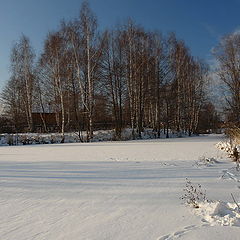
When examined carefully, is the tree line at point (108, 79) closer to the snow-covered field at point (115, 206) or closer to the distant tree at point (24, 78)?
the distant tree at point (24, 78)

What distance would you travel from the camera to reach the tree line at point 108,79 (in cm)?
2245

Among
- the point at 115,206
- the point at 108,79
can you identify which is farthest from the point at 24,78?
the point at 115,206

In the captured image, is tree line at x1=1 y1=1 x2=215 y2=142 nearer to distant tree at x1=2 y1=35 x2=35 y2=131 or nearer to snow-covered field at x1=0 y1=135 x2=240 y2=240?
distant tree at x1=2 y1=35 x2=35 y2=131

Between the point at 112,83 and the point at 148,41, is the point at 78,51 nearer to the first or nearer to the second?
the point at 112,83

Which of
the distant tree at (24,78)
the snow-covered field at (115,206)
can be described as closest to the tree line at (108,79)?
the distant tree at (24,78)

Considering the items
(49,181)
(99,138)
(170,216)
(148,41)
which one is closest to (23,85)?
(99,138)

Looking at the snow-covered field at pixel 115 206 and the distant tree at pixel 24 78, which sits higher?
the distant tree at pixel 24 78

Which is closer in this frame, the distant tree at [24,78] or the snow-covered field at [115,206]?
the snow-covered field at [115,206]

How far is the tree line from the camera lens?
73.6 ft

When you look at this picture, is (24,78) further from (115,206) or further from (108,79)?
(115,206)

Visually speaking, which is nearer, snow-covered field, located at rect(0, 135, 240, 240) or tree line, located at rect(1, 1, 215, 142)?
snow-covered field, located at rect(0, 135, 240, 240)

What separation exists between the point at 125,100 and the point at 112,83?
2.11 meters

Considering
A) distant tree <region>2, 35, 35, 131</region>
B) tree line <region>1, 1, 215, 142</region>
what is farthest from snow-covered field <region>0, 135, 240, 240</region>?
distant tree <region>2, 35, 35, 131</region>

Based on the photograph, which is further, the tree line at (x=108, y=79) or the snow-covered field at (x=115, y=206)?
the tree line at (x=108, y=79)
